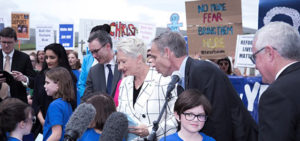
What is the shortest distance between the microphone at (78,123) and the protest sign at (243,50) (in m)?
4.95

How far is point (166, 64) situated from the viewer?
345cm

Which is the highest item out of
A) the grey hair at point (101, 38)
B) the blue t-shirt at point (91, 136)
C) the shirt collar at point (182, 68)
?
the grey hair at point (101, 38)

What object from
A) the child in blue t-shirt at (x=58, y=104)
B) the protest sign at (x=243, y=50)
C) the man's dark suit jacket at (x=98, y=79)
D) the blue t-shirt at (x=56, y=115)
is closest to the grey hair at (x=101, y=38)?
the man's dark suit jacket at (x=98, y=79)

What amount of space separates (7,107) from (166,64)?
156 cm

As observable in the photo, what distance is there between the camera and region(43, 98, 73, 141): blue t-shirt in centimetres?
422

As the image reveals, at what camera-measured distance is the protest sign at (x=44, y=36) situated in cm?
1122

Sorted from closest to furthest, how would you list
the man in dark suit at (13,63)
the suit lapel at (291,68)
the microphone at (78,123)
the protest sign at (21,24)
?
the microphone at (78,123) < the suit lapel at (291,68) < the man in dark suit at (13,63) < the protest sign at (21,24)

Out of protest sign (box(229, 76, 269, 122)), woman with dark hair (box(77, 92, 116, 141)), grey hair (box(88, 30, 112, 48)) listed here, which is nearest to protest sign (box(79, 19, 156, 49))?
protest sign (box(229, 76, 269, 122))

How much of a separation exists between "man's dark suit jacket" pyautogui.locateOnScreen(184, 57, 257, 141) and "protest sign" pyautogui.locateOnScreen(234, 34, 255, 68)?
368 centimetres

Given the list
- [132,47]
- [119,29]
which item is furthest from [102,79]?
[119,29]

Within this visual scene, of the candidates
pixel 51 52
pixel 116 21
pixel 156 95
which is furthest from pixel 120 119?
pixel 116 21

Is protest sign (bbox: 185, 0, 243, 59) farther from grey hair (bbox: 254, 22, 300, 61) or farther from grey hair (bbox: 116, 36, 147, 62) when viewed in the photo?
grey hair (bbox: 254, 22, 300, 61)

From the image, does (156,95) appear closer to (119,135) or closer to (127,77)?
(127,77)

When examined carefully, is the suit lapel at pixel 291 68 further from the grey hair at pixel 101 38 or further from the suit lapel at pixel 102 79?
the grey hair at pixel 101 38
